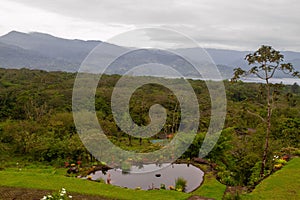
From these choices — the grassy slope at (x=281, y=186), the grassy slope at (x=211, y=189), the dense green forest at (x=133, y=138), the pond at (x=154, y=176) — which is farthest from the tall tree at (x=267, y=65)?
the pond at (x=154, y=176)

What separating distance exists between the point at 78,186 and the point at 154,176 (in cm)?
389

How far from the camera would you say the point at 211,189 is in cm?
1066

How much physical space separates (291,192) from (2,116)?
2869 cm

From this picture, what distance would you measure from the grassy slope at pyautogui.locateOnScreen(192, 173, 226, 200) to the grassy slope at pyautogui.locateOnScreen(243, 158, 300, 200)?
1.18 metres

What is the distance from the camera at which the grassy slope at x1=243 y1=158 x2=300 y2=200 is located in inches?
352

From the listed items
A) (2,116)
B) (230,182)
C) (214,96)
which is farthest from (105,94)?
(230,182)

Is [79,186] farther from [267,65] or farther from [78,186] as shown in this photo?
[267,65]

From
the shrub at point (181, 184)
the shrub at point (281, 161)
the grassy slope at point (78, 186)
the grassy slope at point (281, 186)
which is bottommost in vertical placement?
the shrub at point (181, 184)

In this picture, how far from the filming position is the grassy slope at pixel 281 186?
29.3ft

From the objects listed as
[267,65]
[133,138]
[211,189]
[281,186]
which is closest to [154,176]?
[211,189]

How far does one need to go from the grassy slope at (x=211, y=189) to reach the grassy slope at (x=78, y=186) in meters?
1.34

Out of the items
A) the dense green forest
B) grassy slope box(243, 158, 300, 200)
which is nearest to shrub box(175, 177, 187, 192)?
the dense green forest

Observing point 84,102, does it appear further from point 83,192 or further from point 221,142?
point 83,192

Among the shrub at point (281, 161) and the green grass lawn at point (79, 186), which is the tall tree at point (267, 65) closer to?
the shrub at point (281, 161)
